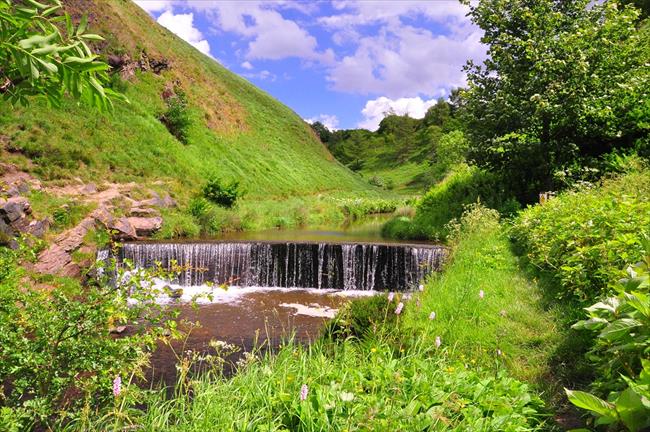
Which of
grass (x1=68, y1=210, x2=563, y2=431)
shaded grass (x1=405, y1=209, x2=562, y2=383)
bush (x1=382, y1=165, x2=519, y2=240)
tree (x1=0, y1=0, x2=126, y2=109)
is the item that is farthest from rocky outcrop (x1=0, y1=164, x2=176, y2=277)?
bush (x1=382, y1=165, x2=519, y2=240)

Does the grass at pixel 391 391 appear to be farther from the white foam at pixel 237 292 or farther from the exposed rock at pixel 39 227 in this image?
the exposed rock at pixel 39 227

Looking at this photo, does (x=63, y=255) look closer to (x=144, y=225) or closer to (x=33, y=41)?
(x=144, y=225)

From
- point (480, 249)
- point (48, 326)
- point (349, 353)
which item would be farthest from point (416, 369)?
point (480, 249)

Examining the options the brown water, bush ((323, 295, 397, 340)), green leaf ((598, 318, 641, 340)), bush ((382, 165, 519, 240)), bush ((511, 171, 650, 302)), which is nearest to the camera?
green leaf ((598, 318, 641, 340))

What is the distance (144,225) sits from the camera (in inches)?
678

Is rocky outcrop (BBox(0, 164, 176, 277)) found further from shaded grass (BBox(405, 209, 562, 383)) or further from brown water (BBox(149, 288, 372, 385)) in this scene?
shaded grass (BBox(405, 209, 562, 383))

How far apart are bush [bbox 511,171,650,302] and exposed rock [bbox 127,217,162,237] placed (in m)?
13.8

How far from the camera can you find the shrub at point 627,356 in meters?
2.00

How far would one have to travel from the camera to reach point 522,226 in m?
9.61

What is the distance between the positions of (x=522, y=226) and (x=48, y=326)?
892 centimetres

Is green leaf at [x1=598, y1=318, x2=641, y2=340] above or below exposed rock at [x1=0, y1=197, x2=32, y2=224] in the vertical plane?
below

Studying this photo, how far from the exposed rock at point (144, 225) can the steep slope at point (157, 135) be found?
3626mm

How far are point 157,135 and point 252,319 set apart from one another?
20.7 metres

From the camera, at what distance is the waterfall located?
13.7m
